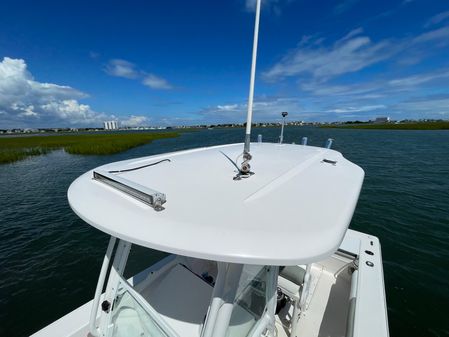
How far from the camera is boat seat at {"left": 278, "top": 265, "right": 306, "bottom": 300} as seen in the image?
3.01m

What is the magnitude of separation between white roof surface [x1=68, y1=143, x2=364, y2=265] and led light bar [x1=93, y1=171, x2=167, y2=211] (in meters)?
0.05

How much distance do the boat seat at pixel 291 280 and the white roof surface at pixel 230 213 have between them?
1.54 m

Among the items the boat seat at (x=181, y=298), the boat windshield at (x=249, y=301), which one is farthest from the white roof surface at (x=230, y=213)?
the boat seat at (x=181, y=298)

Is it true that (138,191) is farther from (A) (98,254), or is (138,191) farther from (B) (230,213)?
(A) (98,254)

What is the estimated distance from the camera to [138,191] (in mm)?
1738

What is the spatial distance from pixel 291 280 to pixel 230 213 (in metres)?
2.32

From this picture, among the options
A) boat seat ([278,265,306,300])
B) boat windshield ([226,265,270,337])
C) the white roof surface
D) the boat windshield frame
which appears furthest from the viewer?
boat seat ([278,265,306,300])

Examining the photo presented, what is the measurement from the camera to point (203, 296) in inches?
102

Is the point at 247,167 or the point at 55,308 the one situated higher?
the point at 247,167

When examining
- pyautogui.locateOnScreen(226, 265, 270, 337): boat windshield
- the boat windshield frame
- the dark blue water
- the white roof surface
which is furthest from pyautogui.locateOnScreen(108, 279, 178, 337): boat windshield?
the dark blue water

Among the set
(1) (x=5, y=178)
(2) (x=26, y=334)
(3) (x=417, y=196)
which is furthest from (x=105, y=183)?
(1) (x=5, y=178)

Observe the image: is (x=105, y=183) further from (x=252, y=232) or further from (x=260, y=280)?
(x=260, y=280)

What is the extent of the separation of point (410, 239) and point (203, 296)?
29.1 feet

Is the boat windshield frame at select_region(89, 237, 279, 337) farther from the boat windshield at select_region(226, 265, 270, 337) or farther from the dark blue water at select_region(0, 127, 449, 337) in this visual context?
the dark blue water at select_region(0, 127, 449, 337)
